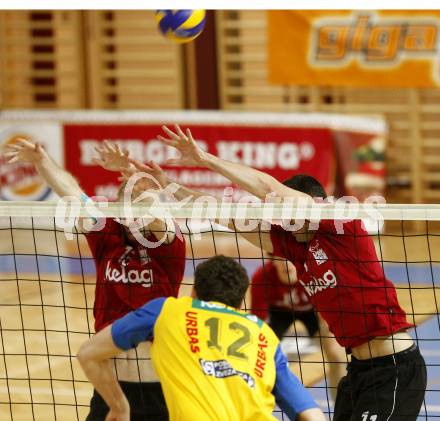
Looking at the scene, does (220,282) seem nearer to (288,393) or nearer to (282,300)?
(288,393)

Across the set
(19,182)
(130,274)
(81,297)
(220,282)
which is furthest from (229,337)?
(19,182)

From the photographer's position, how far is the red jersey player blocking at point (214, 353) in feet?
12.4

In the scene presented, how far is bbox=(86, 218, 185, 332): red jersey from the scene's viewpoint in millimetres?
5312

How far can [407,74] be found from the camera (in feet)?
46.7

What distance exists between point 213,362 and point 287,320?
4.12 meters

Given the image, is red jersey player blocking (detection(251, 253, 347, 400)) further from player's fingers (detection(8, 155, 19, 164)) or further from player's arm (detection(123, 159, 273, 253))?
player's fingers (detection(8, 155, 19, 164))

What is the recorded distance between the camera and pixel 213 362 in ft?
12.5

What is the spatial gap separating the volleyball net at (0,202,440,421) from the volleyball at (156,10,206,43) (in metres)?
1.62

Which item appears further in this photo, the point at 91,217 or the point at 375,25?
the point at 375,25

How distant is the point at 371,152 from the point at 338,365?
8013 millimetres

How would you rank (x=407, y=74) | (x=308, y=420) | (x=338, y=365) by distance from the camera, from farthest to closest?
1. (x=407, y=74)
2. (x=338, y=365)
3. (x=308, y=420)

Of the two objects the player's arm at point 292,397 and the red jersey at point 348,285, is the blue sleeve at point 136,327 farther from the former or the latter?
the red jersey at point 348,285
